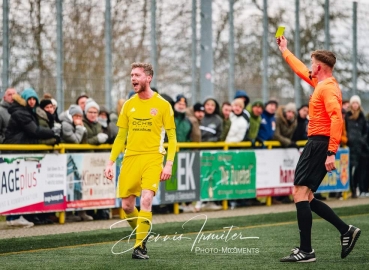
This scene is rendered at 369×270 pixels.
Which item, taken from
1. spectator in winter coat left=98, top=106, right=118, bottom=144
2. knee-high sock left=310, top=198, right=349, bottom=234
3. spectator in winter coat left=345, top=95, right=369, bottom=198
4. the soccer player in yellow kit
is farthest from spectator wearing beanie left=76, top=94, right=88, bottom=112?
knee-high sock left=310, top=198, right=349, bottom=234

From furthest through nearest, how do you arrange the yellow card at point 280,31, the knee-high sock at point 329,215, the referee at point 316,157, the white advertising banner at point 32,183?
1. the white advertising banner at point 32,183
2. the yellow card at point 280,31
3. the knee-high sock at point 329,215
4. the referee at point 316,157

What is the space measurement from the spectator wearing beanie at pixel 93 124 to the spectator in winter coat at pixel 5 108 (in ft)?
4.66

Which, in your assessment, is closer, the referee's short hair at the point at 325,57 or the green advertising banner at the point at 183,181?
the referee's short hair at the point at 325,57

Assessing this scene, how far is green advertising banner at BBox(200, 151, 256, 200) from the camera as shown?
17.0m

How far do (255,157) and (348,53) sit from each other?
6228 millimetres

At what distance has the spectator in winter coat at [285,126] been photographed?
18516 mm

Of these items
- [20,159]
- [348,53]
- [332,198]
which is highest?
[348,53]

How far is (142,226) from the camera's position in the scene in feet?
32.0

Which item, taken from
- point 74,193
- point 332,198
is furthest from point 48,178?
point 332,198

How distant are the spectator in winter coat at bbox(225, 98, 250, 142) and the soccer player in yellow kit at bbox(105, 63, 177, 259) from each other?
7503 millimetres

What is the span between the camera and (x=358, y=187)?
846 inches

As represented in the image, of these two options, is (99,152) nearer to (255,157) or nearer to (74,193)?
(74,193)

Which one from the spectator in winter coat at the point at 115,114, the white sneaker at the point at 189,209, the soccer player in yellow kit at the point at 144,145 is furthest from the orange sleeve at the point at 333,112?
the white sneaker at the point at 189,209

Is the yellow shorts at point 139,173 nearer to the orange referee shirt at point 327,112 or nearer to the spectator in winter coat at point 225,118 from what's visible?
the orange referee shirt at point 327,112
